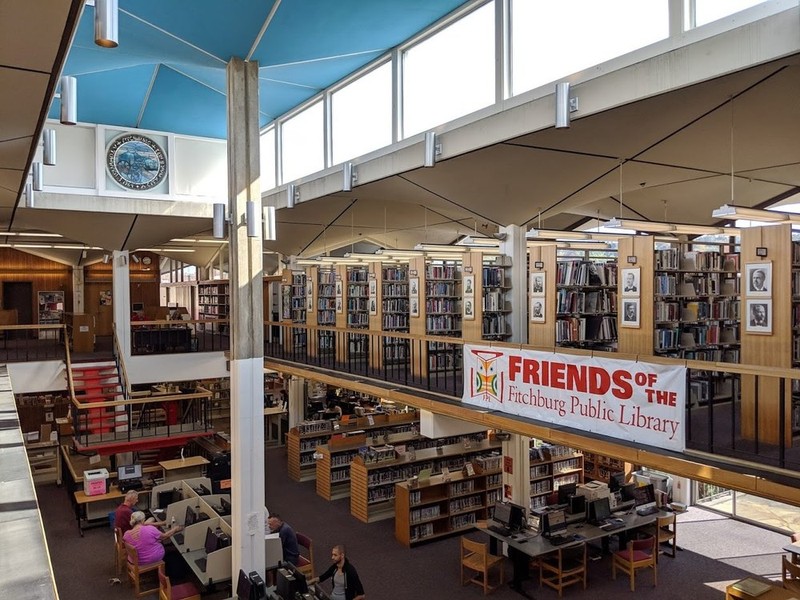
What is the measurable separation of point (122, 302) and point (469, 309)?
9690 millimetres

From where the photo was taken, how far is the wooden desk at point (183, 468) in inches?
466

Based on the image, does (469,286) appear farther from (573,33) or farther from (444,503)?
(444,503)

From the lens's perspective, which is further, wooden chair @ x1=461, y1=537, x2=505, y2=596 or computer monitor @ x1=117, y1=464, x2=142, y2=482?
computer monitor @ x1=117, y1=464, x2=142, y2=482

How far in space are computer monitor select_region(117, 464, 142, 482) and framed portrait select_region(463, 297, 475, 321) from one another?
6.88 meters

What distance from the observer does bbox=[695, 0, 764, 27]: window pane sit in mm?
5062

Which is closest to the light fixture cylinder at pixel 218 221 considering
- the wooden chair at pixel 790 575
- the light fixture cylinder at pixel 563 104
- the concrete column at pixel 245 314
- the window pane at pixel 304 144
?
the concrete column at pixel 245 314

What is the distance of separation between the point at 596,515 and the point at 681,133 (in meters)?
5.68

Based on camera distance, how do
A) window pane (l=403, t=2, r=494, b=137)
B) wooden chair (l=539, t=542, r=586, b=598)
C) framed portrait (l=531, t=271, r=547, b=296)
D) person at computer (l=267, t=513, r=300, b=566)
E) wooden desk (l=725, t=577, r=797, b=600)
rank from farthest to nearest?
person at computer (l=267, t=513, r=300, b=566) < wooden chair (l=539, t=542, r=586, b=598) < framed portrait (l=531, t=271, r=547, b=296) < window pane (l=403, t=2, r=494, b=137) < wooden desk (l=725, t=577, r=797, b=600)

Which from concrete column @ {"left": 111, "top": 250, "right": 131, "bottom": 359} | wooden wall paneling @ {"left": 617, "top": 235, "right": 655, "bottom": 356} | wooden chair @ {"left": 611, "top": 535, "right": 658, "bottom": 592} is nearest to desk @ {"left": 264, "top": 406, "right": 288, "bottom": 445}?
concrete column @ {"left": 111, "top": 250, "right": 131, "bottom": 359}

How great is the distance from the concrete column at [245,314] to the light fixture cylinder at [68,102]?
4603 millimetres

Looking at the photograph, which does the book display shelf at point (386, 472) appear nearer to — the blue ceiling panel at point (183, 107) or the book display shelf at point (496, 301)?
the book display shelf at point (496, 301)

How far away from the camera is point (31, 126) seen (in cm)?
408

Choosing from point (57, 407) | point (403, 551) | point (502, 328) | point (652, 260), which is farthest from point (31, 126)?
point (57, 407)

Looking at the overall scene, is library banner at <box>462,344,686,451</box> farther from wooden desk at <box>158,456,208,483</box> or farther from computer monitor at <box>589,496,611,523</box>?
wooden desk at <box>158,456,208,483</box>
